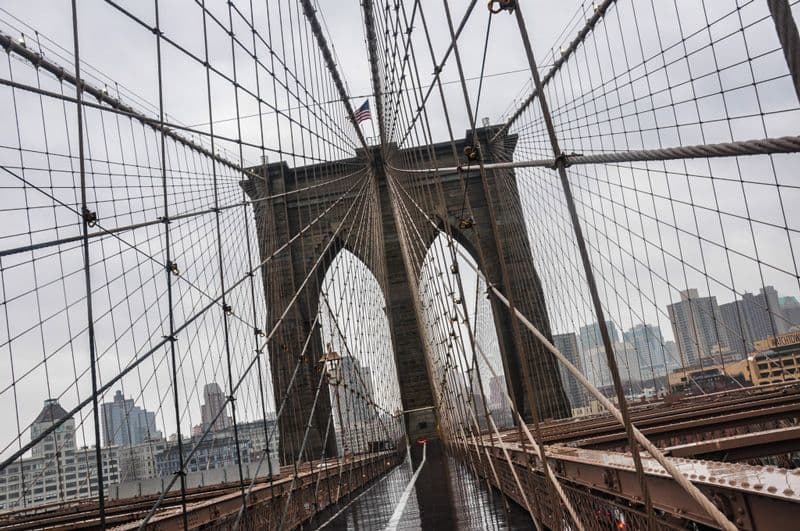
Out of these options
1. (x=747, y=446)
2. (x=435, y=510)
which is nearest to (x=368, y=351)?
(x=435, y=510)

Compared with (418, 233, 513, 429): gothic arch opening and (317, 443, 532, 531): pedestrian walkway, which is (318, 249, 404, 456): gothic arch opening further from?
(317, 443, 532, 531): pedestrian walkway

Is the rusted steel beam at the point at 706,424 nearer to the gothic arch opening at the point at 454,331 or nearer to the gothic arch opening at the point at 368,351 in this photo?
the gothic arch opening at the point at 454,331

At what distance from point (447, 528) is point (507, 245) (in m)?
18.5

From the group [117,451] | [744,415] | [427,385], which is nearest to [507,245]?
[427,385]

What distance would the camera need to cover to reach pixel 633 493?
213cm

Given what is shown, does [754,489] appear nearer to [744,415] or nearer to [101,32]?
[744,415]

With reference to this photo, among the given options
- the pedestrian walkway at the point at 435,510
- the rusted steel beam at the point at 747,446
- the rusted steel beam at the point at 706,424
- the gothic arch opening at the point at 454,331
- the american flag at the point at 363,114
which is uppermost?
the american flag at the point at 363,114

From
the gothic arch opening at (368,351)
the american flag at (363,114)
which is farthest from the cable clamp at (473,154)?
the american flag at (363,114)

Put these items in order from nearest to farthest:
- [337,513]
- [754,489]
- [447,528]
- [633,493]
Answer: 1. [754,489]
2. [633,493]
3. [447,528]
4. [337,513]

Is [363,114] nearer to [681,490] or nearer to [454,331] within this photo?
[454,331]

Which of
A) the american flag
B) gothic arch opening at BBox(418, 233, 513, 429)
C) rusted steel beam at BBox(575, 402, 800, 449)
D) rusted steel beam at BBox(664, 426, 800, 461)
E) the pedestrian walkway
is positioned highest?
the american flag

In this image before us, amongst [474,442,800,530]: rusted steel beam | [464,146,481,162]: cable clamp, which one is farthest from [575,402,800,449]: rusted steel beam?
[464,146,481,162]: cable clamp

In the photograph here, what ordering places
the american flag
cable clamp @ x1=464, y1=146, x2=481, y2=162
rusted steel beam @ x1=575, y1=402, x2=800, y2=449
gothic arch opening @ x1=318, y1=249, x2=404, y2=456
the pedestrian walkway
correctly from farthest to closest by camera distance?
the american flag, gothic arch opening @ x1=318, y1=249, x2=404, y2=456, rusted steel beam @ x1=575, y1=402, x2=800, y2=449, the pedestrian walkway, cable clamp @ x1=464, y1=146, x2=481, y2=162

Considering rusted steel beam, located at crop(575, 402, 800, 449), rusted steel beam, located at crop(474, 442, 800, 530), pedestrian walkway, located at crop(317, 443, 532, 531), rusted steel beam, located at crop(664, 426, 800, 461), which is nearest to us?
rusted steel beam, located at crop(474, 442, 800, 530)
